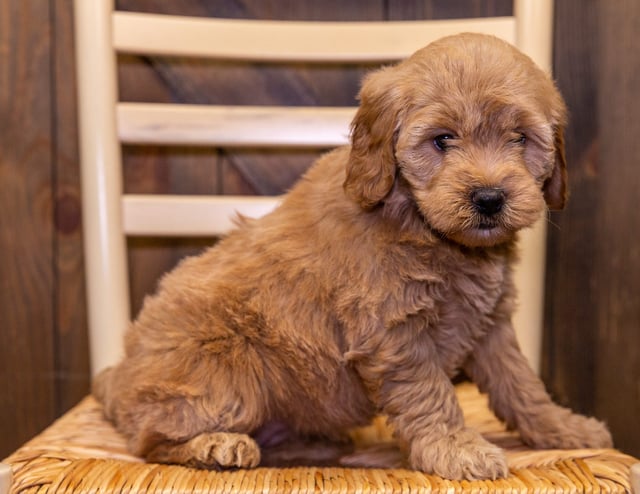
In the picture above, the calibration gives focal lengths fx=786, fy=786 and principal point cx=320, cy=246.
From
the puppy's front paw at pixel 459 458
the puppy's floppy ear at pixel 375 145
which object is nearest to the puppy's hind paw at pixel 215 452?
the puppy's front paw at pixel 459 458

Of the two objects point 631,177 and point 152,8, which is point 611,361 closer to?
point 631,177

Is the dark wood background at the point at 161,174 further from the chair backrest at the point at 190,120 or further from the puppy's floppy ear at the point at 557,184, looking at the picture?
the puppy's floppy ear at the point at 557,184

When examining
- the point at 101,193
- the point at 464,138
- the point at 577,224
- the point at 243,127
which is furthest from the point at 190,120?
the point at 577,224

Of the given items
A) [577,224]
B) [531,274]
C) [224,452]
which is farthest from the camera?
[577,224]

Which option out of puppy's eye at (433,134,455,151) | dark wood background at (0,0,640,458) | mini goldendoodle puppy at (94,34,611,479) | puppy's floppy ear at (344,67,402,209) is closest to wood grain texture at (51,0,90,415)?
dark wood background at (0,0,640,458)

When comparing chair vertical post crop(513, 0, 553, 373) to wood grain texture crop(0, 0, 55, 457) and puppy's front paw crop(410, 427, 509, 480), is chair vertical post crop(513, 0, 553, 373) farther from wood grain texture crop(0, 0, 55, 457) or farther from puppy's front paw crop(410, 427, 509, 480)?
wood grain texture crop(0, 0, 55, 457)

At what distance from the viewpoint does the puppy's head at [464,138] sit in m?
1.05

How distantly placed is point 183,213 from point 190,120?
198 millimetres

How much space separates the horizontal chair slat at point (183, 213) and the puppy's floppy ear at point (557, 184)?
2.15 ft

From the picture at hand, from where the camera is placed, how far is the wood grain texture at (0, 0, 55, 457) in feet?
6.14

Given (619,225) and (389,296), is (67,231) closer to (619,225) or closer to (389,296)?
(389,296)

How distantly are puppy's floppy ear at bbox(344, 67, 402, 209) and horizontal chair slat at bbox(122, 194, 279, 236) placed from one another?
564mm

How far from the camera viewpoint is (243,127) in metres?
1.66

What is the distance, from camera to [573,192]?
177cm
